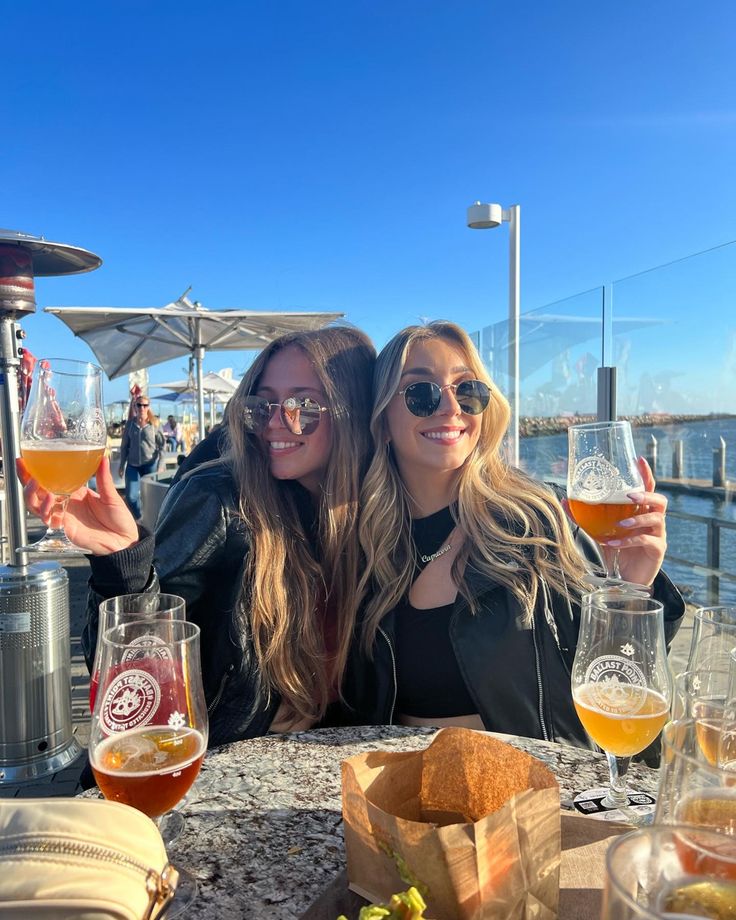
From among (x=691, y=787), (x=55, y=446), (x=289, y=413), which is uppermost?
(x=289, y=413)

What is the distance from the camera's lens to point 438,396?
2361 millimetres

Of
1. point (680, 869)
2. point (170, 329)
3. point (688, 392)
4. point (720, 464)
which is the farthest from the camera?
point (170, 329)

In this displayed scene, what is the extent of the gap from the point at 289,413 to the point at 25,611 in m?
1.38

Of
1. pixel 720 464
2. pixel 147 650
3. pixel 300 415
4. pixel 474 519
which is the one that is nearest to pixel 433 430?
pixel 474 519

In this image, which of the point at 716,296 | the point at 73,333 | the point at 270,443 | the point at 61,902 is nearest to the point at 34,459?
the point at 270,443

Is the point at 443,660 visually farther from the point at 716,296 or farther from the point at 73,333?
the point at 73,333

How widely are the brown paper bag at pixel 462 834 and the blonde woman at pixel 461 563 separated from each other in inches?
39.5

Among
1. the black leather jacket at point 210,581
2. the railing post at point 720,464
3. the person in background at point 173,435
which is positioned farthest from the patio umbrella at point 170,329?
the person in background at point 173,435

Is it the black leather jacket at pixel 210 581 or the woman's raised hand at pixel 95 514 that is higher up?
the woman's raised hand at pixel 95 514

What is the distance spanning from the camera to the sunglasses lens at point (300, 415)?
2336 millimetres

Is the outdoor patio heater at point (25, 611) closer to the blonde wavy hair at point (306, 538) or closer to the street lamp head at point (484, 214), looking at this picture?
the blonde wavy hair at point (306, 538)

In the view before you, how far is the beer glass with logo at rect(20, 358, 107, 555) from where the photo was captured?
64.9 inches

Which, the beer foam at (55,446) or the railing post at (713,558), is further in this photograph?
the railing post at (713,558)

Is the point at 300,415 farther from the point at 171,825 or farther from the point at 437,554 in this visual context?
the point at 171,825
